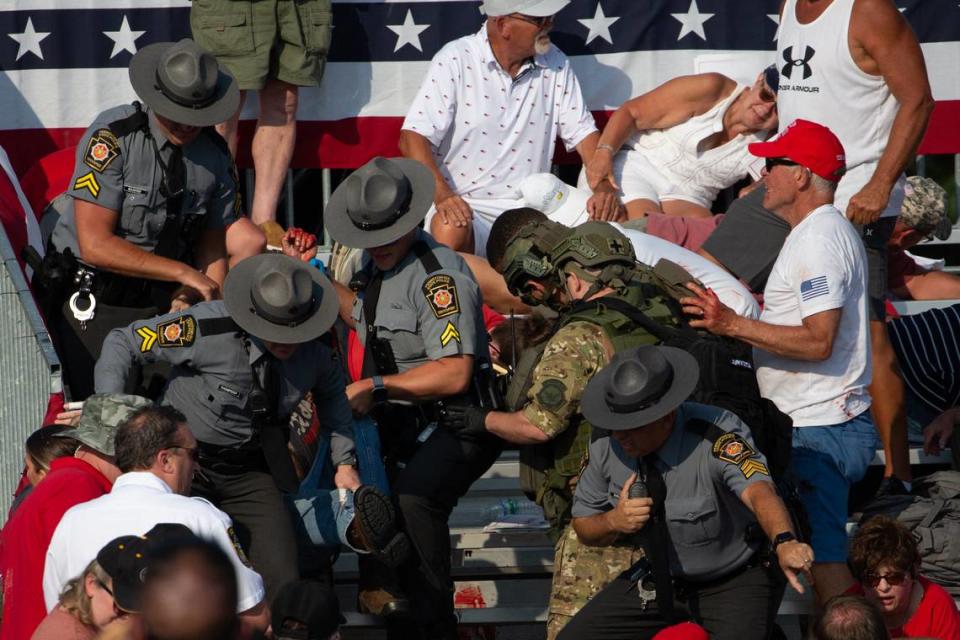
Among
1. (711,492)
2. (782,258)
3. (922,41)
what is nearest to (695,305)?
(782,258)

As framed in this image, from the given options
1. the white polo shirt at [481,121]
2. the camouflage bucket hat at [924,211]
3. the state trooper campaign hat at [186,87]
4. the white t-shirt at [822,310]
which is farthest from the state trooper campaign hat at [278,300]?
the camouflage bucket hat at [924,211]

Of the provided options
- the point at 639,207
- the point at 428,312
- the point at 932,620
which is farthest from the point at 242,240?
the point at 932,620

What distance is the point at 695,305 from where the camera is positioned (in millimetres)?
5844

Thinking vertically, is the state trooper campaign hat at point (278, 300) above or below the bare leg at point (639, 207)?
above

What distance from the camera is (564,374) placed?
221 inches

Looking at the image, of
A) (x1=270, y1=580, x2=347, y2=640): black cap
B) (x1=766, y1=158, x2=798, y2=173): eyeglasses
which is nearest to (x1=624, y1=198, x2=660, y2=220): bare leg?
(x1=766, y1=158, x2=798, y2=173): eyeglasses

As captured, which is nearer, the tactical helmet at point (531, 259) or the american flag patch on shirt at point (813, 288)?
the american flag patch on shirt at point (813, 288)

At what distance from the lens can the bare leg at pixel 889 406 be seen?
6.57m

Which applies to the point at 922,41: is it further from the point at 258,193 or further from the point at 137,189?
the point at 137,189

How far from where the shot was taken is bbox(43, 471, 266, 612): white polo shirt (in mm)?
4652

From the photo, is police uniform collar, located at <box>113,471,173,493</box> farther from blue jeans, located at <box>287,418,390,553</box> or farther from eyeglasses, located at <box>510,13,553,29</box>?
eyeglasses, located at <box>510,13,553,29</box>

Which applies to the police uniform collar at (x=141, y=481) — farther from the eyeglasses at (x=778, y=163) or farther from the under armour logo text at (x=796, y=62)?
the under armour logo text at (x=796, y=62)

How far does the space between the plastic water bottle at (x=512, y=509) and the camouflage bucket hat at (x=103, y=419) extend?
2343 mm

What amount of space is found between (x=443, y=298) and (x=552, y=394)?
64 centimetres
